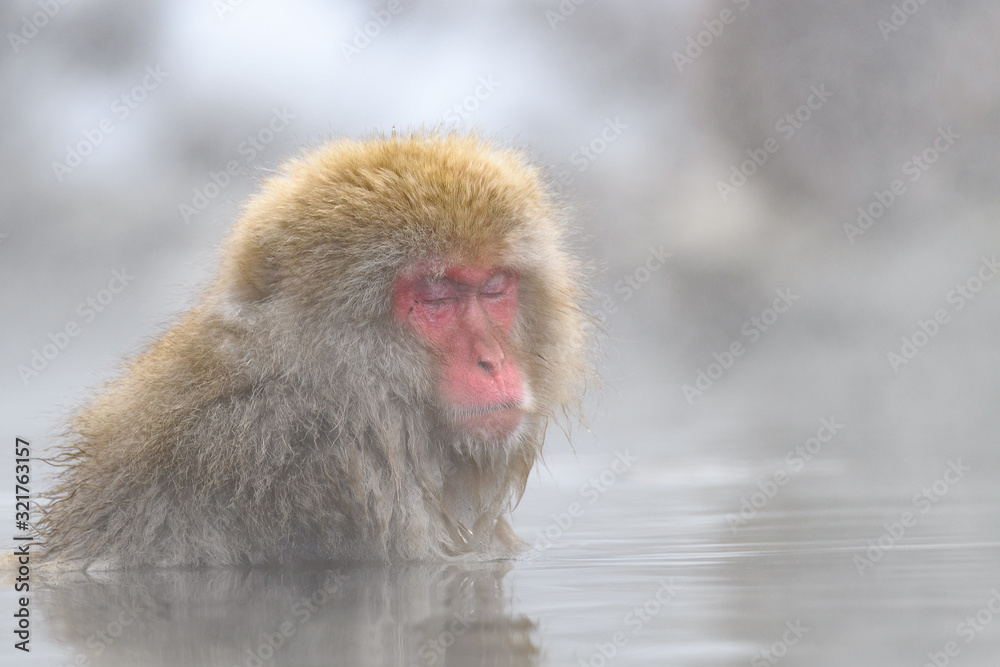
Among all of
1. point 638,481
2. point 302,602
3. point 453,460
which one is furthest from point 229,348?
point 638,481

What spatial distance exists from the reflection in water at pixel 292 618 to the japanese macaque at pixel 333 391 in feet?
0.52

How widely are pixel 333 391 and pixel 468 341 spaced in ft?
1.33

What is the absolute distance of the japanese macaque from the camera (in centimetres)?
295

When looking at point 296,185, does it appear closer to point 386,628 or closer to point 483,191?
point 483,191

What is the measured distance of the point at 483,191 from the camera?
126 inches

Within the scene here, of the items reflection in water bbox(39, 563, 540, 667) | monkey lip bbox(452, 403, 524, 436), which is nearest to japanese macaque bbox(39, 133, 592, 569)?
monkey lip bbox(452, 403, 524, 436)

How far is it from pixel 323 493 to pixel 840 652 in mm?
1557

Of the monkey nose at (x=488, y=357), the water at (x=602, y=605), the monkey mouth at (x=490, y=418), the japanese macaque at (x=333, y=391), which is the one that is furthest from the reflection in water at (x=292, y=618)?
the monkey nose at (x=488, y=357)

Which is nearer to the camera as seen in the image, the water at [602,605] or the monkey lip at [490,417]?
the water at [602,605]

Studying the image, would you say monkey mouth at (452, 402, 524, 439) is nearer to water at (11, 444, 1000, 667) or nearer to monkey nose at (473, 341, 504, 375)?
monkey nose at (473, 341, 504, 375)

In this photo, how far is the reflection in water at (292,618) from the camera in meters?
1.81

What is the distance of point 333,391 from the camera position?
119 inches

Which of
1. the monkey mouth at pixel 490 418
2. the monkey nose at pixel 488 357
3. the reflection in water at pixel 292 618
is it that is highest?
the monkey nose at pixel 488 357

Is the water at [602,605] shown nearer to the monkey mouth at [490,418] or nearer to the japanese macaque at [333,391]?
the japanese macaque at [333,391]
